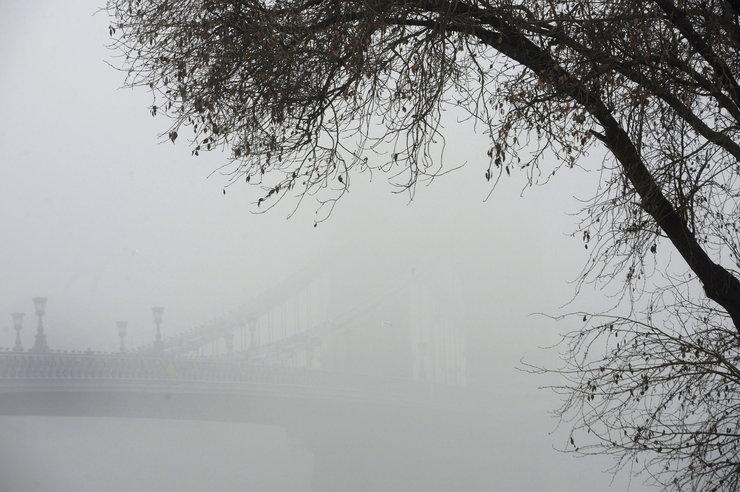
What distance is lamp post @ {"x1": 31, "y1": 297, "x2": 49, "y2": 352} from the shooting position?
43.3ft

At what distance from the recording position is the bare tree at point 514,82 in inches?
137

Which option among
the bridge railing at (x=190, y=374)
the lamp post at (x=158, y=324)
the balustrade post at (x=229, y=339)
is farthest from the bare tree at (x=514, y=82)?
the balustrade post at (x=229, y=339)

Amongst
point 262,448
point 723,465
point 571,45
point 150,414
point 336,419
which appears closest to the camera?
point 571,45

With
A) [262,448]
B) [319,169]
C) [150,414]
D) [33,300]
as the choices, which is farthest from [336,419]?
[319,169]

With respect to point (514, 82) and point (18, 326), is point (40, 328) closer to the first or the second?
point (18, 326)

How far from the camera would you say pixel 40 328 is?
1327 cm

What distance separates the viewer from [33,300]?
1337 centimetres

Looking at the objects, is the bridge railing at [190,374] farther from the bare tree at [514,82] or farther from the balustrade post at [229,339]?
the bare tree at [514,82]

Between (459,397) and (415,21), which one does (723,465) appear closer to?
(415,21)

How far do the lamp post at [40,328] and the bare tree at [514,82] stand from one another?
983 cm

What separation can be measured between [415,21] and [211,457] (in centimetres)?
1537

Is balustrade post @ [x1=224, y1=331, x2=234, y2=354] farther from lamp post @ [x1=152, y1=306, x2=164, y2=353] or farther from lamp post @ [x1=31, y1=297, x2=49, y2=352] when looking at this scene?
lamp post @ [x1=31, y1=297, x2=49, y2=352]

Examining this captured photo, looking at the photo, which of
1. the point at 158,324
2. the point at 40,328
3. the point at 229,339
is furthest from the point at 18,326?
A: the point at 229,339

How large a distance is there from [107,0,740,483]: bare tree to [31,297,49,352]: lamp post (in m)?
9.83
